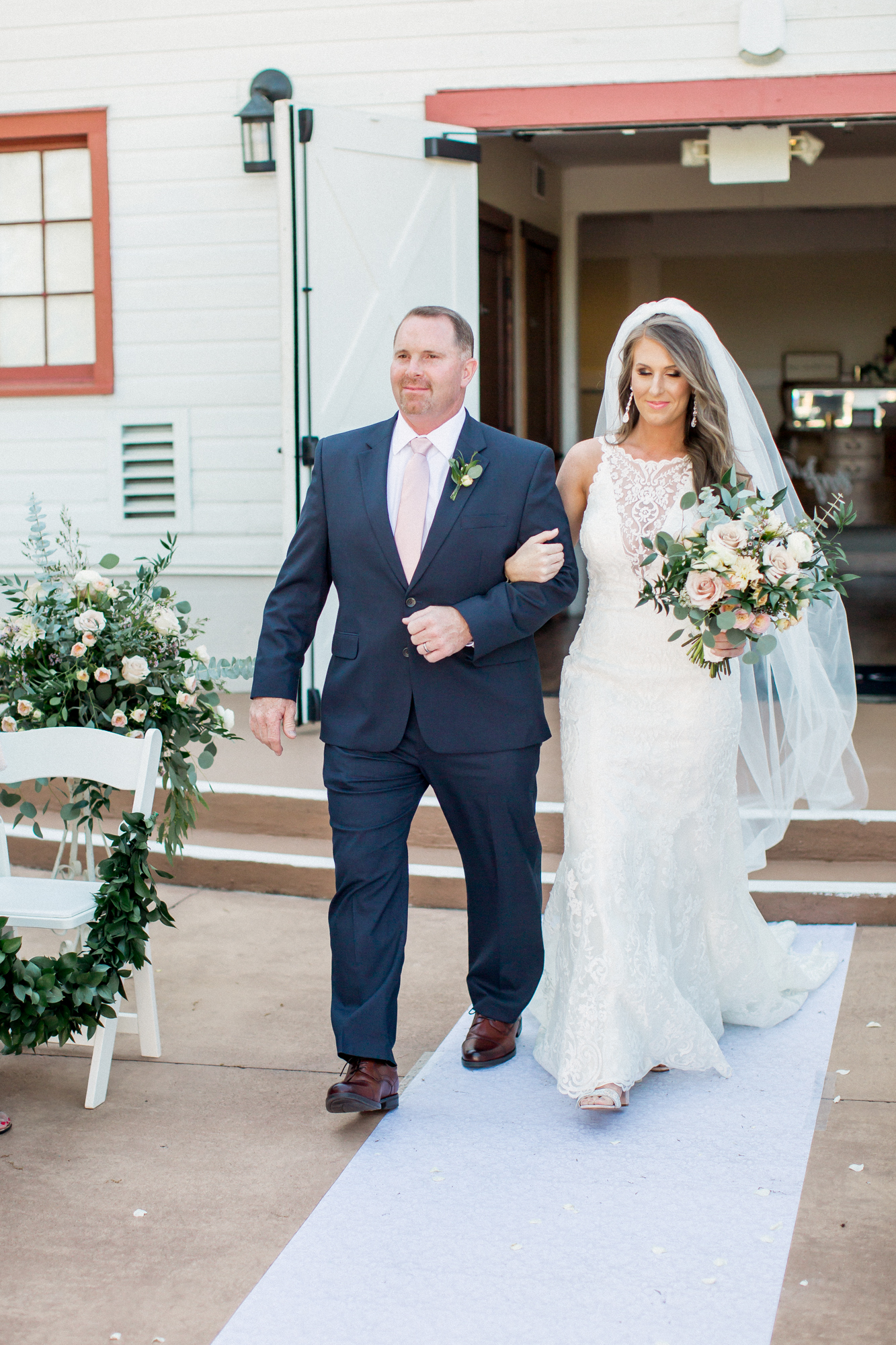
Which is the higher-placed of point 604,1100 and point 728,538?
point 728,538

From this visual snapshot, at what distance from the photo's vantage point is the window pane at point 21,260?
316 inches

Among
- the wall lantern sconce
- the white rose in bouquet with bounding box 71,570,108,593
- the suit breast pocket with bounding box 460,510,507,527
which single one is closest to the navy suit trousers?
the suit breast pocket with bounding box 460,510,507,527

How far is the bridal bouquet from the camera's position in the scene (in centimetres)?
333

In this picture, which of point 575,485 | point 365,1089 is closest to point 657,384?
point 575,485

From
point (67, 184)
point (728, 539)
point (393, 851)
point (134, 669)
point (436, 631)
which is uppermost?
point (67, 184)

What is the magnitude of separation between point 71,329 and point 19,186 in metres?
0.85

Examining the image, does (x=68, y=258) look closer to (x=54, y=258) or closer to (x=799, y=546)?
(x=54, y=258)

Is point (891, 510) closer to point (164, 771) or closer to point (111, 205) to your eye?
point (111, 205)

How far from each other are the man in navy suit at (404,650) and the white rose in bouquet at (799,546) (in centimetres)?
54

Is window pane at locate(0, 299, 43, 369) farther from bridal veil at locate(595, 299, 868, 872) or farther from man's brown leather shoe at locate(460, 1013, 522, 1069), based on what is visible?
man's brown leather shoe at locate(460, 1013, 522, 1069)

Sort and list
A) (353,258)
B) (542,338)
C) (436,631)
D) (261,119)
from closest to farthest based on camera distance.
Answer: (436,631), (353,258), (261,119), (542,338)

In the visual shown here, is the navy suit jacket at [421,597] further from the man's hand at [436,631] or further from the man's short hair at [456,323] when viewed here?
the man's short hair at [456,323]

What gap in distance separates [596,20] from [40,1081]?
18.6 ft

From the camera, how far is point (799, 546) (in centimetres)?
334
